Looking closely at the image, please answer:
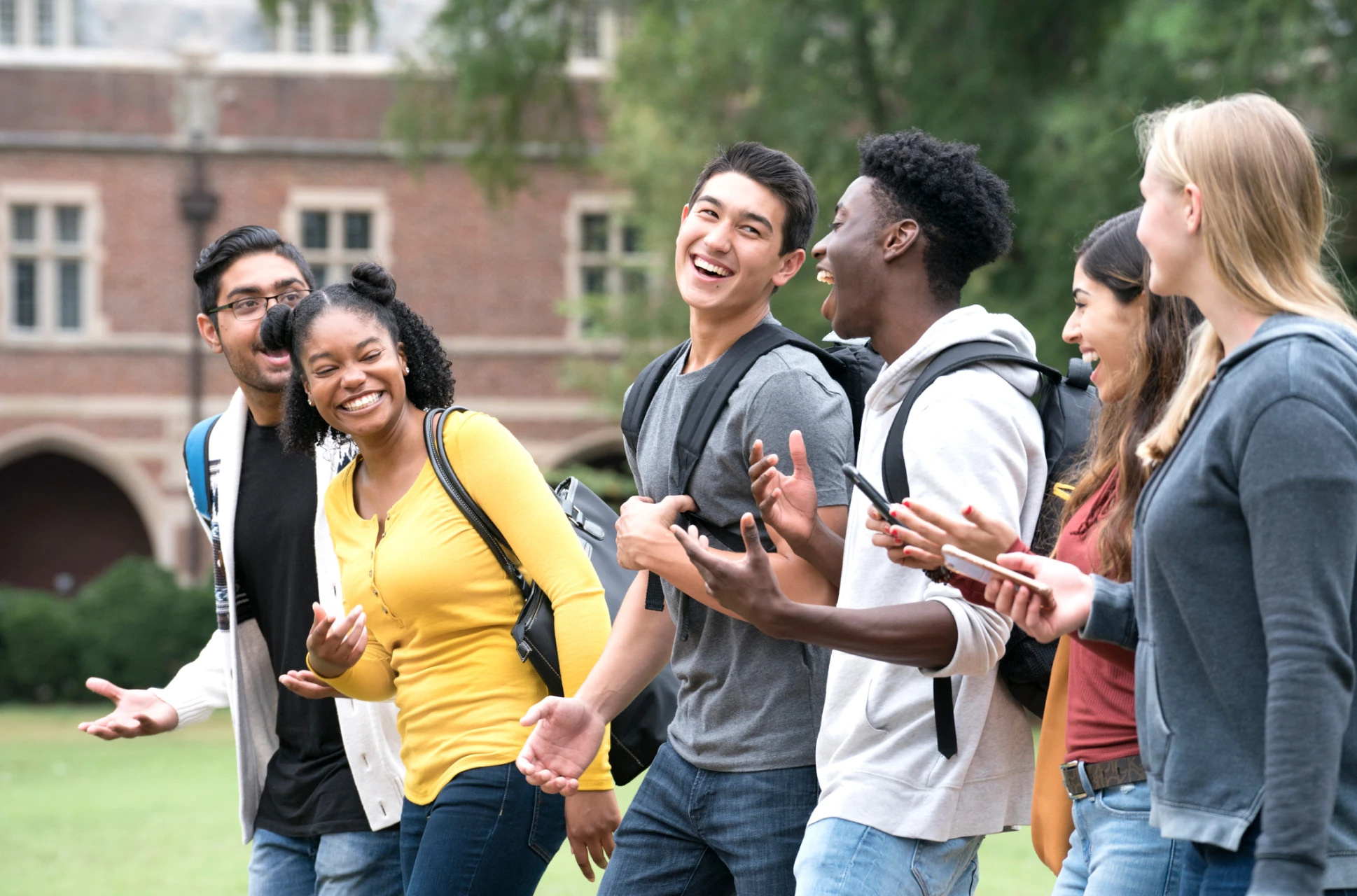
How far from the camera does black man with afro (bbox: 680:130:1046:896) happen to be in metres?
2.57

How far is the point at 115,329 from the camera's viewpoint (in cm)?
2469

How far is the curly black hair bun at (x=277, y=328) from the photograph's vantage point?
3.83m

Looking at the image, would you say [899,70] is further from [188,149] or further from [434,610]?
[434,610]

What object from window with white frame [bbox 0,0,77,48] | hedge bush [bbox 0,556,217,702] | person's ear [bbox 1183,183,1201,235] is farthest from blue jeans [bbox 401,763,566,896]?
window with white frame [bbox 0,0,77,48]

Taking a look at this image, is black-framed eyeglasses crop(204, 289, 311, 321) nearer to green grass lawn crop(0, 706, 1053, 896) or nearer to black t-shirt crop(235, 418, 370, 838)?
black t-shirt crop(235, 418, 370, 838)

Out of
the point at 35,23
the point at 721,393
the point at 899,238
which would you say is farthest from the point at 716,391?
the point at 35,23

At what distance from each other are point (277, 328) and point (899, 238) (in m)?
1.62

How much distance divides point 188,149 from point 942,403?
23765mm

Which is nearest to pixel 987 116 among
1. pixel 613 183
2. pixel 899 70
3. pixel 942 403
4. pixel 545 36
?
pixel 899 70

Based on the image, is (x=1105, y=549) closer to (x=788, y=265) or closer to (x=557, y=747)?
(x=788, y=265)

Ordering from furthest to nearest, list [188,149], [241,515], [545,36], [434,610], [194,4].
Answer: [194,4], [188,149], [545,36], [241,515], [434,610]

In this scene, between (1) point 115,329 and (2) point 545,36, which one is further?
(1) point 115,329

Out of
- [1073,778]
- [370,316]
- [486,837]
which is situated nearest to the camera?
[1073,778]

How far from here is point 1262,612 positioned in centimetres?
197
